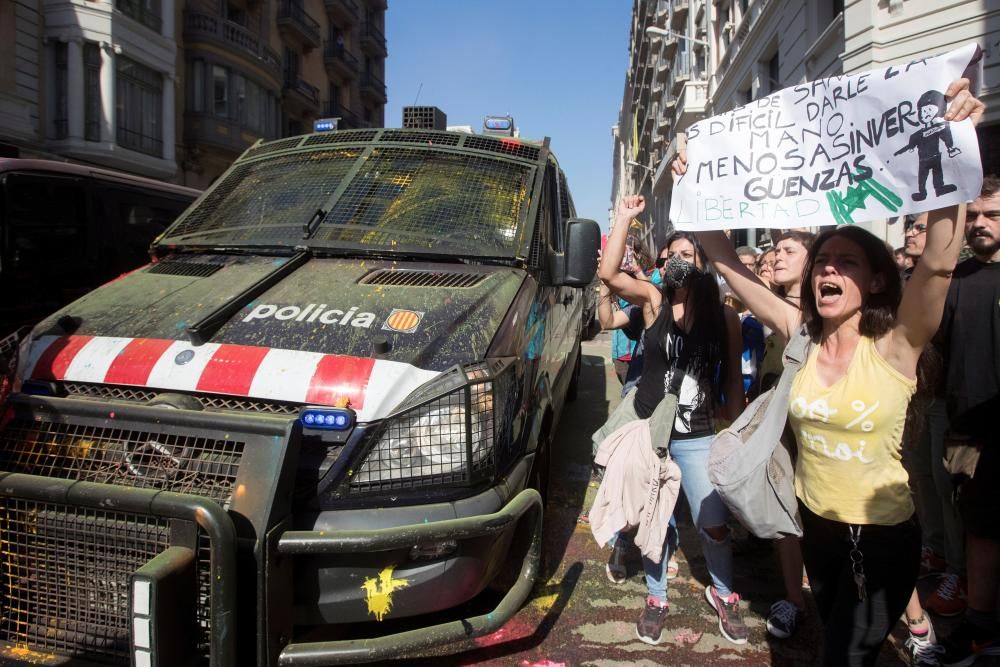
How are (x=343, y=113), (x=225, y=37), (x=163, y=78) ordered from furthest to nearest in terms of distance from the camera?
(x=343, y=113), (x=225, y=37), (x=163, y=78)

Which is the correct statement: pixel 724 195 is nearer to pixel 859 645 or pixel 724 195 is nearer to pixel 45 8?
pixel 859 645

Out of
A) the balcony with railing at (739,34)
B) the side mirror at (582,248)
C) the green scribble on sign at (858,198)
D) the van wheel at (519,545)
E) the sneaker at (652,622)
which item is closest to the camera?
the green scribble on sign at (858,198)

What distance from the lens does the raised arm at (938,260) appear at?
6.07 feet

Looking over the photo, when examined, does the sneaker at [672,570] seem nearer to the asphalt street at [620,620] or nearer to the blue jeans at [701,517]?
the asphalt street at [620,620]

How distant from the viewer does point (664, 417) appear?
303 centimetres

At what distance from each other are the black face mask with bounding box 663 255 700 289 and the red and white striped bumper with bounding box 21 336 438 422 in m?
1.41

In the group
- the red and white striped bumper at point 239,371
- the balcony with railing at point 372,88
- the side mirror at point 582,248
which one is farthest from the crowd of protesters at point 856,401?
the balcony with railing at point 372,88

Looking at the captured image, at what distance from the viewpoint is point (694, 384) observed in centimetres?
314

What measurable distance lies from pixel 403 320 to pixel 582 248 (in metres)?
1.31

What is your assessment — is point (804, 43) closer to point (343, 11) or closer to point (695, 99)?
point (695, 99)

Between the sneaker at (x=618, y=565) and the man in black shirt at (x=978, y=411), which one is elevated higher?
the man in black shirt at (x=978, y=411)

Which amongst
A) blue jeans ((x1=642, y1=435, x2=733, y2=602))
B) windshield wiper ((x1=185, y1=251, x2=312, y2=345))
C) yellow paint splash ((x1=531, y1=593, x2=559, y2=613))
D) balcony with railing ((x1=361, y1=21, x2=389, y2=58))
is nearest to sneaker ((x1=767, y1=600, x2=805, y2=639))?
blue jeans ((x1=642, y1=435, x2=733, y2=602))

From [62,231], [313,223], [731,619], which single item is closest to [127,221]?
[62,231]

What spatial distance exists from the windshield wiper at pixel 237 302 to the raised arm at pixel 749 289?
1.92 m
